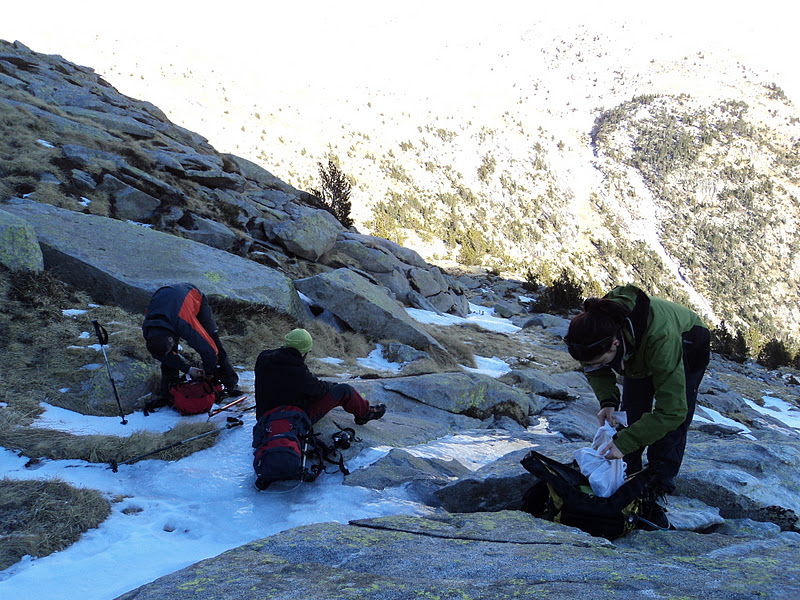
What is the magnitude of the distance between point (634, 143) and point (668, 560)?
154 meters

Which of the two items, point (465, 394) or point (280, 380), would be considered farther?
point (465, 394)

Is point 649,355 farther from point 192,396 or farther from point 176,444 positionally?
point 192,396

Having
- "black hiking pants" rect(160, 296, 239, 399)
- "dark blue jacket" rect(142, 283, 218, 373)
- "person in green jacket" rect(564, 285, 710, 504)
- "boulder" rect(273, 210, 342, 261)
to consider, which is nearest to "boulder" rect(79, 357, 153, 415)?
"black hiking pants" rect(160, 296, 239, 399)

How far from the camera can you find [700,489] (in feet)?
10.8

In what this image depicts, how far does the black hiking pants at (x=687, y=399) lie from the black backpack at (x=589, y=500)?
0.13 m

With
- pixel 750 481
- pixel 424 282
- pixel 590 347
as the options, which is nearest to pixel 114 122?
pixel 424 282

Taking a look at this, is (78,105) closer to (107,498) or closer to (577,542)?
(107,498)

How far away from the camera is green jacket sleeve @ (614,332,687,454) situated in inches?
98.2

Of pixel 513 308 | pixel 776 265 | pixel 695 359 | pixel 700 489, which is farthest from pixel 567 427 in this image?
pixel 776 265

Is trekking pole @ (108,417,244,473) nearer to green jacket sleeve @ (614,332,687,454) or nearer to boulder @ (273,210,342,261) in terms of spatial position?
green jacket sleeve @ (614,332,687,454)

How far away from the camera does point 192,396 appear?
5043 mm

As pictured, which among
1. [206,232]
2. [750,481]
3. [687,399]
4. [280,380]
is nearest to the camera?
[687,399]

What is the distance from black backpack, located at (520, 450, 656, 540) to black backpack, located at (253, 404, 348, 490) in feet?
6.03

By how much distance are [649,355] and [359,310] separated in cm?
755
